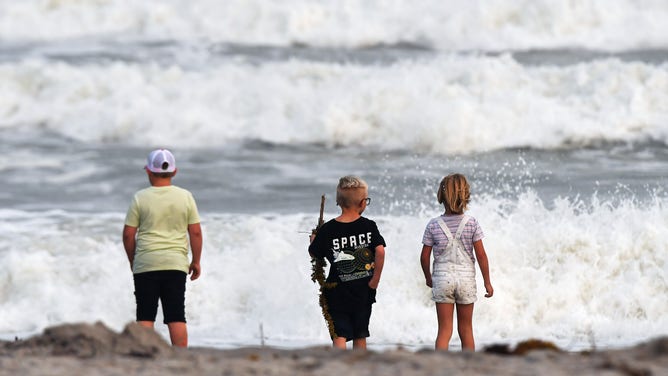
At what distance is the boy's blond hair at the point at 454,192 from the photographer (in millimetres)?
5547

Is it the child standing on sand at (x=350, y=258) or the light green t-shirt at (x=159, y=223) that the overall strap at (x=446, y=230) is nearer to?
the child standing on sand at (x=350, y=258)

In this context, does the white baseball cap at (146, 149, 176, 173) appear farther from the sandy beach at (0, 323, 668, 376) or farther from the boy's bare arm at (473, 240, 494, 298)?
the boy's bare arm at (473, 240, 494, 298)

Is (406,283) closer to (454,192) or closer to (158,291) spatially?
(454,192)

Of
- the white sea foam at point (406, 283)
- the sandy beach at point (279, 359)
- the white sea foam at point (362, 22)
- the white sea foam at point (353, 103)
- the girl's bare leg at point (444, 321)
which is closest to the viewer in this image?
the sandy beach at point (279, 359)

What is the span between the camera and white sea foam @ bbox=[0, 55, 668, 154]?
15133 millimetres

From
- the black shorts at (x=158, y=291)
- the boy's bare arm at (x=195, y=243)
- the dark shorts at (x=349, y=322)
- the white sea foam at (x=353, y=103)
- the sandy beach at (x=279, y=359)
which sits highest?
the white sea foam at (x=353, y=103)

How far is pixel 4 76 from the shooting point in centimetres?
1852

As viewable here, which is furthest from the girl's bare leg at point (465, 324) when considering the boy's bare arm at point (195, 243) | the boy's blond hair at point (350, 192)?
the boy's bare arm at point (195, 243)

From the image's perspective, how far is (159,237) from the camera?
5391 mm

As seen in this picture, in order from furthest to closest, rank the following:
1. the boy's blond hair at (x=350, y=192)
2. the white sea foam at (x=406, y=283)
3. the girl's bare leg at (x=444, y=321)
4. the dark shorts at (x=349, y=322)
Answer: the white sea foam at (x=406, y=283) → the girl's bare leg at (x=444, y=321) → the dark shorts at (x=349, y=322) → the boy's blond hair at (x=350, y=192)

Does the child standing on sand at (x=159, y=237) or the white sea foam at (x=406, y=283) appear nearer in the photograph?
the child standing on sand at (x=159, y=237)

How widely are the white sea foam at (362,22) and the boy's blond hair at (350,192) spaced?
46.8 ft

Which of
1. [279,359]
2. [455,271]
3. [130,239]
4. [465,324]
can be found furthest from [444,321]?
[130,239]

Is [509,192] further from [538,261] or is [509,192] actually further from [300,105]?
[300,105]
